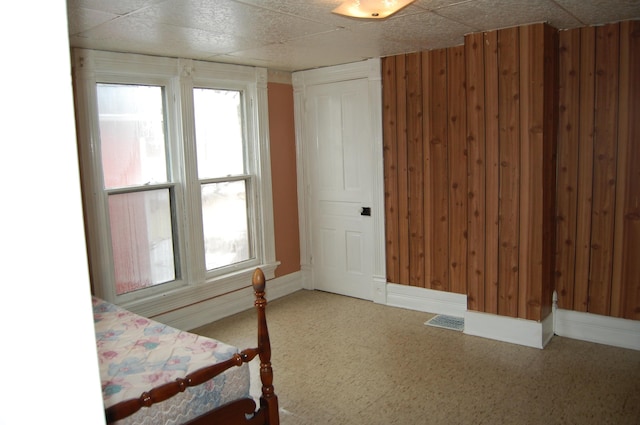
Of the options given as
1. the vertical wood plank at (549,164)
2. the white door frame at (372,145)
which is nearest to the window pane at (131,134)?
the white door frame at (372,145)

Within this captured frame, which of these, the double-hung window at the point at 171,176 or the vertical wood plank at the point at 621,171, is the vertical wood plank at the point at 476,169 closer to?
the vertical wood plank at the point at 621,171

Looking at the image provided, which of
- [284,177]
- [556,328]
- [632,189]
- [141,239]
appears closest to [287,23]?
[141,239]

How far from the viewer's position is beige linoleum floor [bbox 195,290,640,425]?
3053 millimetres

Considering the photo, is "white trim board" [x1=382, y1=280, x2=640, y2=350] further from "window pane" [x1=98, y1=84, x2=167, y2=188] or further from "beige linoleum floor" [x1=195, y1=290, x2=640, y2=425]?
"window pane" [x1=98, y1=84, x2=167, y2=188]

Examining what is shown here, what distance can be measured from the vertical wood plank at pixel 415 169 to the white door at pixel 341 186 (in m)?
0.43

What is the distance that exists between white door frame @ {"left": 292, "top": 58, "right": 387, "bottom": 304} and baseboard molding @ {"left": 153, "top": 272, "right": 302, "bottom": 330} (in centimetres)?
51

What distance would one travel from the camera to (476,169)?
4078 millimetres

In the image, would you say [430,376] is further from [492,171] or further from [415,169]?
[415,169]

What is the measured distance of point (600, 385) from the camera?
10.8 ft

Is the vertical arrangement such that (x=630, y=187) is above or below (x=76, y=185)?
below

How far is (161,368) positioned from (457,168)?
3.14m

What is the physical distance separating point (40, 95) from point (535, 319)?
13.0 ft

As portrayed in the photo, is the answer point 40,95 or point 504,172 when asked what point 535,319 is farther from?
point 40,95

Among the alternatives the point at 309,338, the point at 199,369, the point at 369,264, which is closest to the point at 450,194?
the point at 369,264
